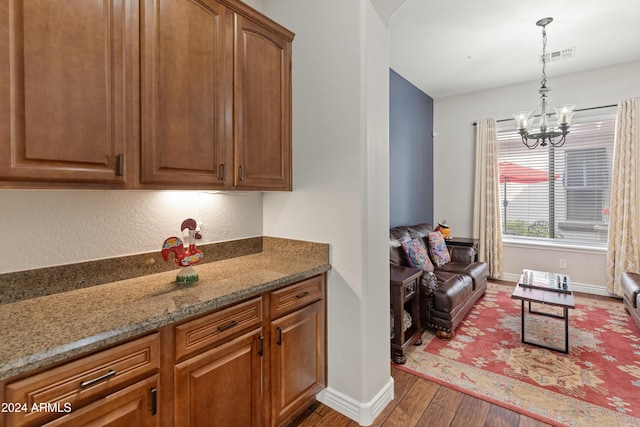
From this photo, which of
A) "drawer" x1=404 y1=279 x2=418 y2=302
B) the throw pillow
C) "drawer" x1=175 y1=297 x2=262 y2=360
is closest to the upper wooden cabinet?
"drawer" x1=175 y1=297 x2=262 y2=360

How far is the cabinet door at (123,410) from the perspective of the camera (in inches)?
38.1

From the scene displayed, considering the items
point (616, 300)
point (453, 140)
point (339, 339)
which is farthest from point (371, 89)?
point (616, 300)

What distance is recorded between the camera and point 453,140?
5.15 m

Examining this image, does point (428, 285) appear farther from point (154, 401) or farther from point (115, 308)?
point (115, 308)

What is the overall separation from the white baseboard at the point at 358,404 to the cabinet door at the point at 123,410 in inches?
44.8

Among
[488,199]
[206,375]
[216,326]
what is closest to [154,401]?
[206,375]

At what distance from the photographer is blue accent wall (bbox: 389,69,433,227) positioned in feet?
13.4

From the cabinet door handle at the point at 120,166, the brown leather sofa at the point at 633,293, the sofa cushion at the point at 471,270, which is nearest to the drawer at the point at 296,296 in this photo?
the cabinet door handle at the point at 120,166

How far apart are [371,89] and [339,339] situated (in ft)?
5.20

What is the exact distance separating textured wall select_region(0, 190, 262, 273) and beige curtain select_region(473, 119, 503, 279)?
4168 millimetres

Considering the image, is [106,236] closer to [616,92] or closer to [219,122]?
[219,122]

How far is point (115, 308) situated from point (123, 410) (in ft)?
1.20

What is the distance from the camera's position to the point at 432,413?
1919 millimetres

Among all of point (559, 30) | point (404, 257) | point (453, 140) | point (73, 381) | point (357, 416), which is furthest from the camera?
point (453, 140)
